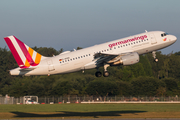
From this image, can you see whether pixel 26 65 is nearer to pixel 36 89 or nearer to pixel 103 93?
pixel 36 89

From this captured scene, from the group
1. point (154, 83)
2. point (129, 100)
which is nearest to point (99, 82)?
point (129, 100)

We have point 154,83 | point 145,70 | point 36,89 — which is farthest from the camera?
point 145,70

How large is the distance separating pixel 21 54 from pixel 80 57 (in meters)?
10.0

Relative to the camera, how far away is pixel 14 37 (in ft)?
172

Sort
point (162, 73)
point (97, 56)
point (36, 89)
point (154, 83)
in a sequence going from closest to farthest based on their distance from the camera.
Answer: point (97, 56), point (36, 89), point (154, 83), point (162, 73)

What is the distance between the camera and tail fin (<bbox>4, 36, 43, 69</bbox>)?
51438mm

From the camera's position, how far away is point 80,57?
168 feet

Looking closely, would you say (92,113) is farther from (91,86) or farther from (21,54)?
(91,86)

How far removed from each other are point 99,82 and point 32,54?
2212 inches

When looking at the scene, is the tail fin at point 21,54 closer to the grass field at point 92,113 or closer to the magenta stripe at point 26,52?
the magenta stripe at point 26,52

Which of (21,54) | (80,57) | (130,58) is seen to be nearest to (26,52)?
(21,54)

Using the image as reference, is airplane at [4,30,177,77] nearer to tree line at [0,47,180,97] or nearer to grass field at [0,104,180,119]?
grass field at [0,104,180,119]

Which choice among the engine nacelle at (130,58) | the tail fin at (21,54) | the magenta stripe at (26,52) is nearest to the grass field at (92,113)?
the engine nacelle at (130,58)

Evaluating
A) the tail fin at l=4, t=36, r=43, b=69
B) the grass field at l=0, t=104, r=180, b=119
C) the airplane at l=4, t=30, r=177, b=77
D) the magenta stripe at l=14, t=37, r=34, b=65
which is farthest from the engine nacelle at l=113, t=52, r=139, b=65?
the magenta stripe at l=14, t=37, r=34, b=65
